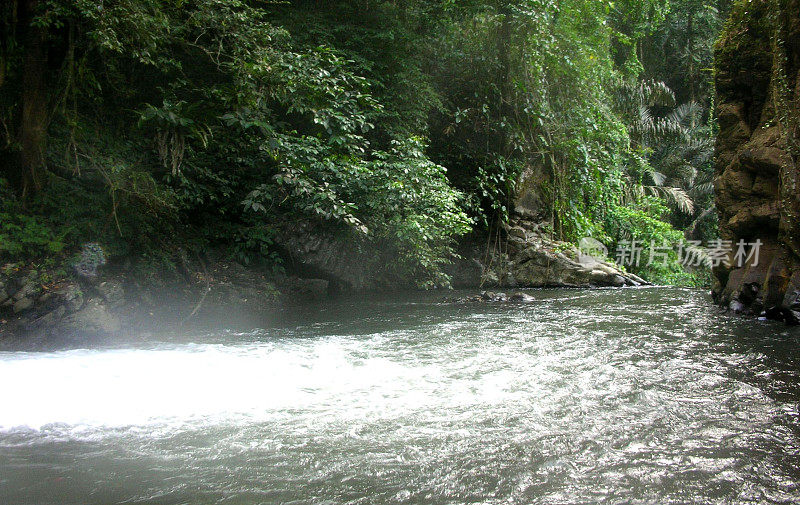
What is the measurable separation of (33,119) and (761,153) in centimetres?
857

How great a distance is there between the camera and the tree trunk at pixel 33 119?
627 cm

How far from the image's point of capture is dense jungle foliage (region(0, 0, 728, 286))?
6.33 m

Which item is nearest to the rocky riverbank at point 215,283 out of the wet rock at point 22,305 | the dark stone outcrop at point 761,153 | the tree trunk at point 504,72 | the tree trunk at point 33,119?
the wet rock at point 22,305

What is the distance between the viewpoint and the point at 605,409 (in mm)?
3326

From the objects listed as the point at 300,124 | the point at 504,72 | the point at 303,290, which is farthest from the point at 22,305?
the point at 504,72

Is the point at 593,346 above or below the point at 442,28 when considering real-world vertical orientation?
below

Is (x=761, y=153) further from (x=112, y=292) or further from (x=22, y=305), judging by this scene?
(x=22, y=305)

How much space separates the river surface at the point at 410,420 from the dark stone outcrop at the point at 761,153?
1077 millimetres

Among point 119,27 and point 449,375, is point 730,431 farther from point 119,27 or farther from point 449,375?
point 119,27

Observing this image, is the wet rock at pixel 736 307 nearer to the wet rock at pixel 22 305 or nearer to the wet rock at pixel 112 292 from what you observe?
the wet rock at pixel 112 292

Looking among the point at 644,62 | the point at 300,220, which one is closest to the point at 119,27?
the point at 300,220

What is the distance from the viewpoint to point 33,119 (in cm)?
638

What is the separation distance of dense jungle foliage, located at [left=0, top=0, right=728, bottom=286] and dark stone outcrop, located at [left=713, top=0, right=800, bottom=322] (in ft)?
4.46

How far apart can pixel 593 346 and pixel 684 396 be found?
166cm
